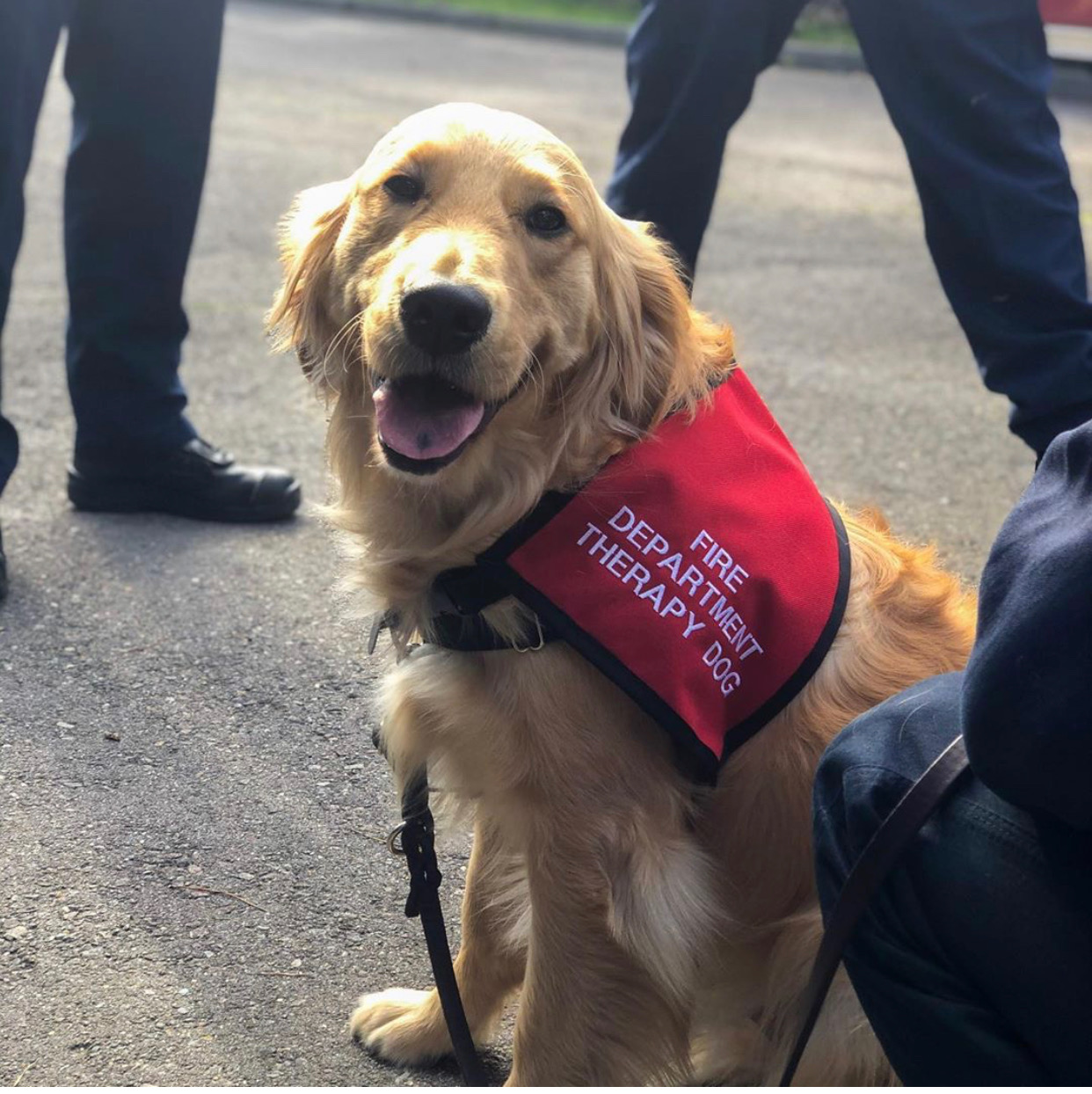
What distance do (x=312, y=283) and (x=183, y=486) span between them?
1.64 meters

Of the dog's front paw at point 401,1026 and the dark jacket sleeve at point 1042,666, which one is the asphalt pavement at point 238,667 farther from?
the dark jacket sleeve at point 1042,666

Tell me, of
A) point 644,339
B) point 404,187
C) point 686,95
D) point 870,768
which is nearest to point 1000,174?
point 686,95

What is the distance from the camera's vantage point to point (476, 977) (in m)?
2.51

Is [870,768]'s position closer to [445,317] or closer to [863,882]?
[863,882]

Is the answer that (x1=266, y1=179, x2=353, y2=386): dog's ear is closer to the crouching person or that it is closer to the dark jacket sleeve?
the crouching person

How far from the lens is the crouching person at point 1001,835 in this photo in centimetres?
159

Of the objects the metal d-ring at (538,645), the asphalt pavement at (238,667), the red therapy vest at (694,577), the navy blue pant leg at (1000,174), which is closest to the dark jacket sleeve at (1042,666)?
the red therapy vest at (694,577)

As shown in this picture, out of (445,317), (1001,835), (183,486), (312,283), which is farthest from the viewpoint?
(183,486)

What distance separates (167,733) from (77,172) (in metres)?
1.59

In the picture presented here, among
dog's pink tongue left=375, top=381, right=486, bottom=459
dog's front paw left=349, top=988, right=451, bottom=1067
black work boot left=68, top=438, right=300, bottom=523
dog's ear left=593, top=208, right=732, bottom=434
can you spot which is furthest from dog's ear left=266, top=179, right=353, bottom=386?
black work boot left=68, top=438, right=300, bottom=523

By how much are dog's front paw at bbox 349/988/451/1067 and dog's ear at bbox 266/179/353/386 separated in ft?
3.37

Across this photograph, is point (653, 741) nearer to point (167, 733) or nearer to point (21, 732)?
point (167, 733)

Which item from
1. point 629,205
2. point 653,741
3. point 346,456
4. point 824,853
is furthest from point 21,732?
point 629,205

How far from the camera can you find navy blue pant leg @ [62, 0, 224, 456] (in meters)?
3.68
